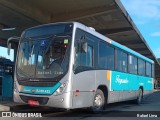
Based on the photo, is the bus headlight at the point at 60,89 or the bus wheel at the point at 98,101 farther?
the bus wheel at the point at 98,101

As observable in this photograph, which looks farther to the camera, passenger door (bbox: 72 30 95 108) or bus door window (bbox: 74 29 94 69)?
bus door window (bbox: 74 29 94 69)

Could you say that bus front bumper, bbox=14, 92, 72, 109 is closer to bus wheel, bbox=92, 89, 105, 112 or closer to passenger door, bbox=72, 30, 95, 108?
passenger door, bbox=72, 30, 95, 108

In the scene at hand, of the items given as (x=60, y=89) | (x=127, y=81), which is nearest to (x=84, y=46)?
(x=60, y=89)

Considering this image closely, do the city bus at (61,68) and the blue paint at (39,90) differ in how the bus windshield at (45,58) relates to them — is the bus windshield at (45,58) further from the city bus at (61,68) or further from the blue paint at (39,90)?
the blue paint at (39,90)

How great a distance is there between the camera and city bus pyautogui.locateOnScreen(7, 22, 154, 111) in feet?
33.7

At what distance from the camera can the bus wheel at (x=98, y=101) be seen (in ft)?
39.8

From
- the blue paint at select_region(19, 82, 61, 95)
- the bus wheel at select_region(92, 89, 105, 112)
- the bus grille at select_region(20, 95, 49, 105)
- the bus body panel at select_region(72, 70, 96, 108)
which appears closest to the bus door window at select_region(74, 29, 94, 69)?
the bus body panel at select_region(72, 70, 96, 108)

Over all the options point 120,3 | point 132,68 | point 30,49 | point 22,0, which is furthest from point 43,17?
point 30,49

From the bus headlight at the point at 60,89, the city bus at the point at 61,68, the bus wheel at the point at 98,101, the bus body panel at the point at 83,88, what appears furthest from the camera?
the bus wheel at the point at 98,101

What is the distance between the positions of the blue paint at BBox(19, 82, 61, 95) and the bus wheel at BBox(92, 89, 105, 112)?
7.63ft

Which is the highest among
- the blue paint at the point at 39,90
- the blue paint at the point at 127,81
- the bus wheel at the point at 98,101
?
the blue paint at the point at 127,81

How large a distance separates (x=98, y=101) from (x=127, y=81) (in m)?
4.28

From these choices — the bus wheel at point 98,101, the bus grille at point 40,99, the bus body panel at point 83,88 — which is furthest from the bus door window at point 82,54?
the bus grille at point 40,99

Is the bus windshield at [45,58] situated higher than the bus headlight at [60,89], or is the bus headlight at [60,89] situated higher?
the bus windshield at [45,58]
